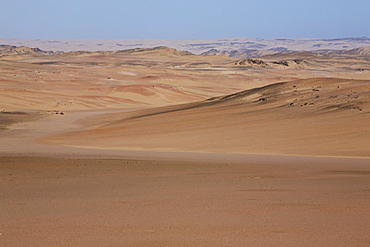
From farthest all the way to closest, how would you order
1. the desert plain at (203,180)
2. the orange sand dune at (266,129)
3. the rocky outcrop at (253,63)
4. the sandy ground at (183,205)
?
the rocky outcrop at (253,63)
the orange sand dune at (266,129)
the desert plain at (203,180)
the sandy ground at (183,205)

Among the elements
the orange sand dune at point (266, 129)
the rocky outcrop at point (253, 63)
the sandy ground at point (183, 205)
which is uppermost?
the sandy ground at point (183, 205)

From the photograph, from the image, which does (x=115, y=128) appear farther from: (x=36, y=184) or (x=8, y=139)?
(x=36, y=184)

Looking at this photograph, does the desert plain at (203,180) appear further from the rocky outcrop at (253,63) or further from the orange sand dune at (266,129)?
the rocky outcrop at (253,63)

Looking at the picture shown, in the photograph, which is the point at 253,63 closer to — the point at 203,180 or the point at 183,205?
the point at 203,180

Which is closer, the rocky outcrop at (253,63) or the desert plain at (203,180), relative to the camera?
the desert plain at (203,180)

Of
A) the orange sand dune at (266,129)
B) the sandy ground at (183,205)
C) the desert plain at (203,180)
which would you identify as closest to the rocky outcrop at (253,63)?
the orange sand dune at (266,129)

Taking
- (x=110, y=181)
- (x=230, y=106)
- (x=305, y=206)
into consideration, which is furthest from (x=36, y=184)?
(x=230, y=106)

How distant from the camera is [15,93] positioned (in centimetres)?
3291

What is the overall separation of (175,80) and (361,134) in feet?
137

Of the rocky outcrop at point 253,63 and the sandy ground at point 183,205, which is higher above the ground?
the sandy ground at point 183,205

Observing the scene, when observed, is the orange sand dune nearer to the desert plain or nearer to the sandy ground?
the desert plain

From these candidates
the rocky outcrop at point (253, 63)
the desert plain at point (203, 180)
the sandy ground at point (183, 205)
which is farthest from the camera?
the rocky outcrop at point (253, 63)

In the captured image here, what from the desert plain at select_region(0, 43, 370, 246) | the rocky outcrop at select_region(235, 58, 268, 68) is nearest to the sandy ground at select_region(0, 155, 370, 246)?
the desert plain at select_region(0, 43, 370, 246)

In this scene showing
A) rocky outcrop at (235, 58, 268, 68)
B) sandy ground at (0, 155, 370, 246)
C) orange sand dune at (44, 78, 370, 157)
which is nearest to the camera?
sandy ground at (0, 155, 370, 246)
